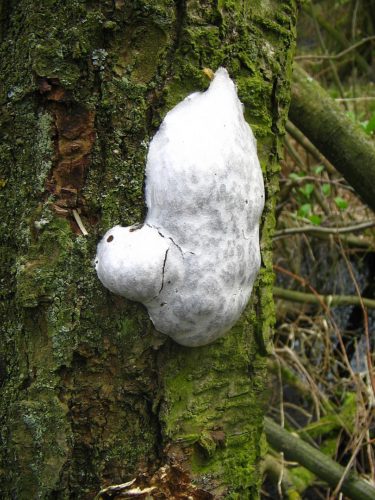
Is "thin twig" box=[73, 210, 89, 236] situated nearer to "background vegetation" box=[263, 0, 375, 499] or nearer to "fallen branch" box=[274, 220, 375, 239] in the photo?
"background vegetation" box=[263, 0, 375, 499]

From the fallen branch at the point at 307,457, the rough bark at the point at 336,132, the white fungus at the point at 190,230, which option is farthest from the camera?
the fallen branch at the point at 307,457

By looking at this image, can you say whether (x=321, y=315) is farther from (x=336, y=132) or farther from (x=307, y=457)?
(x=336, y=132)

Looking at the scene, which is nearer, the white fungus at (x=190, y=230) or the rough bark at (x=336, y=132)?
the white fungus at (x=190, y=230)

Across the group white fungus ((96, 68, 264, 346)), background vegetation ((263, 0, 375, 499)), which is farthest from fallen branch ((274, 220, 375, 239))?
white fungus ((96, 68, 264, 346))

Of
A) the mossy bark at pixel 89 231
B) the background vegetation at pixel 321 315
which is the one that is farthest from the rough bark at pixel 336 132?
the mossy bark at pixel 89 231

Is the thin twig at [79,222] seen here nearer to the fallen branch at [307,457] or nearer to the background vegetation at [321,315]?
the background vegetation at [321,315]

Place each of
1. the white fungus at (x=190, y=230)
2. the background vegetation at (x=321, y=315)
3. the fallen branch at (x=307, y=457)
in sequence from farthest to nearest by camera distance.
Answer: the background vegetation at (x=321, y=315) → the fallen branch at (x=307, y=457) → the white fungus at (x=190, y=230)

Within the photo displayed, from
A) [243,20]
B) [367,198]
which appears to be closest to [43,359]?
A: [243,20]
